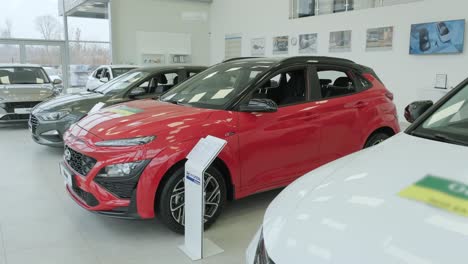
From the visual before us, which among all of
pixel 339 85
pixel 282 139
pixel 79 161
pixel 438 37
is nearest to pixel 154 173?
pixel 79 161

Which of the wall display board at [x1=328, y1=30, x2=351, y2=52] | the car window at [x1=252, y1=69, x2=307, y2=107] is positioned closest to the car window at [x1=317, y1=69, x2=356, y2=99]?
the car window at [x1=252, y1=69, x2=307, y2=107]

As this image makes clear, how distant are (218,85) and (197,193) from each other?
1.26 m

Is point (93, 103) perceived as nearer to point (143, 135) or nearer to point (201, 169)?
Answer: point (143, 135)

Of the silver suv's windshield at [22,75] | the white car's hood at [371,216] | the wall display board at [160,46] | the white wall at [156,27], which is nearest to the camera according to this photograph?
the white car's hood at [371,216]

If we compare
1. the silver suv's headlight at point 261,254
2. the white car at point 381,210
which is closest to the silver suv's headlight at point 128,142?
the white car at point 381,210

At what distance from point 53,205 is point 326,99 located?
103 inches

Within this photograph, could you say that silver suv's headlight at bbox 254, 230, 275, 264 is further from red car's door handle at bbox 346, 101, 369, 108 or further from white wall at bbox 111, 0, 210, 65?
white wall at bbox 111, 0, 210, 65

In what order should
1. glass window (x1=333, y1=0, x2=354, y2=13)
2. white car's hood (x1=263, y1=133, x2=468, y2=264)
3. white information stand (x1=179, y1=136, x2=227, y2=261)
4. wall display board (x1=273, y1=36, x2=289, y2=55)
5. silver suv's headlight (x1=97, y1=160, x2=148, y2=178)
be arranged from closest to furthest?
white car's hood (x1=263, y1=133, x2=468, y2=264) → white information stand (x1=179, y1=136, x2=227, y2=261) → silver suv's headlight (x1=97, y1=160, x2=148, y2=178) → glass window (x1=333, y1=0, x2=354, y2=13) → wall display board (x1=273, y1=36, x2=289, y2=55)

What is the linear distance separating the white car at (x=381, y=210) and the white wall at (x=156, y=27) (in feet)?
38.4

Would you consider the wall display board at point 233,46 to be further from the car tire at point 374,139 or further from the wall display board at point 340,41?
the car tire at point 374,139

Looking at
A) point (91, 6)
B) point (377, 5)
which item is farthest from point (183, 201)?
point (91, 6)

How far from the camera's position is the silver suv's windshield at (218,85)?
10.7ft

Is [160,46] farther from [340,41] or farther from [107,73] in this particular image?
[340,41]

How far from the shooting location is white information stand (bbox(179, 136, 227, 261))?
2.45m
